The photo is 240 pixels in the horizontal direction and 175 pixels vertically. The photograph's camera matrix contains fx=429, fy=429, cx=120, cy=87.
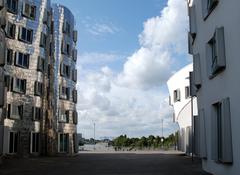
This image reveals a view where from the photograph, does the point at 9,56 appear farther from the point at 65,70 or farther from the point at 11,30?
the point at 65,70

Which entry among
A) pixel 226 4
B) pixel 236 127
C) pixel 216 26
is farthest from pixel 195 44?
pixel 236 127

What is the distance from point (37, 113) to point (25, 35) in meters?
7.44

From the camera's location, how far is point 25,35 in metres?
39.9

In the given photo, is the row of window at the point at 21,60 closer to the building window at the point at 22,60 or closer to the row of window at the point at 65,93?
the building window at the point at 22,60

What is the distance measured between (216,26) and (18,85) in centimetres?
2566

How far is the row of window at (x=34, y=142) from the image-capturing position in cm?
3734

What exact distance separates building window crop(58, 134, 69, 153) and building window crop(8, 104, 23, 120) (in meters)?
7.38

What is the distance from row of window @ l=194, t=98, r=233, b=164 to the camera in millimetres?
14508

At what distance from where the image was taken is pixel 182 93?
49812mm

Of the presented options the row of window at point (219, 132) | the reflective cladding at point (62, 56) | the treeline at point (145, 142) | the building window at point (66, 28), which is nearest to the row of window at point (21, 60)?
the reflective cladding at point (62, 56)

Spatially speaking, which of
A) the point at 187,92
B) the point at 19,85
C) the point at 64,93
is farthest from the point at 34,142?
the point at 187,92

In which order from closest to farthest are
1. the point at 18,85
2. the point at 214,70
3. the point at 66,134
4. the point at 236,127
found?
the point at 236,127 < the point at 214,70 < the point at 18,85 < the point at 66,134

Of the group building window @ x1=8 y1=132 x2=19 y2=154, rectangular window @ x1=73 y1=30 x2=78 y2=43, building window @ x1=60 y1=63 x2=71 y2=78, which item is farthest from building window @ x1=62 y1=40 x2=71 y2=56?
building window @ x1=8 y1=132 x2=19 y2=154

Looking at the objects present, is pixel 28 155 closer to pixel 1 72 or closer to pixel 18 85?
pixel 18 85
